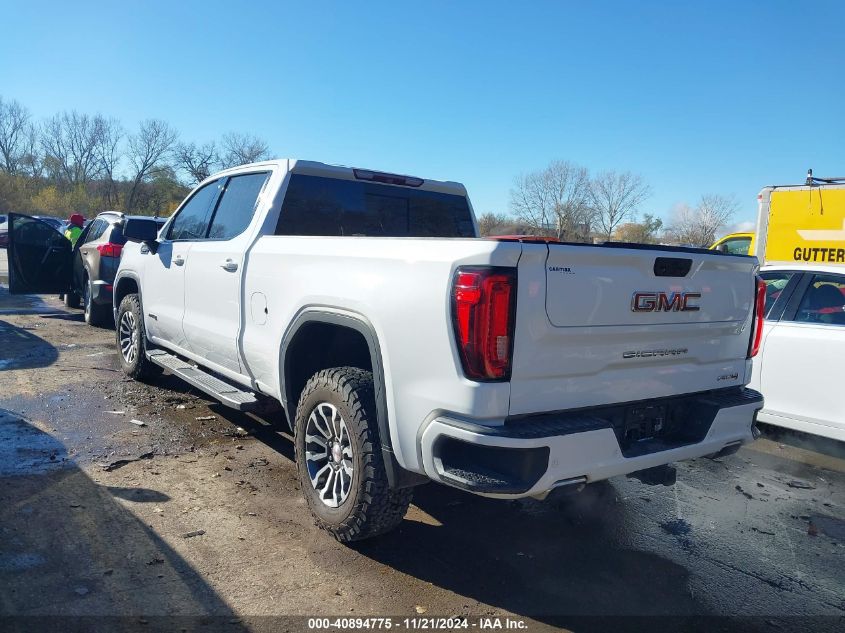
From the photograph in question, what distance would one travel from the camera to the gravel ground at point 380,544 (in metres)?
2.97

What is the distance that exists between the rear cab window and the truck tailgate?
7.52ft

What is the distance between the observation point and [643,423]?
3197 millimetres

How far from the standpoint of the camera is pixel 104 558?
321 cm

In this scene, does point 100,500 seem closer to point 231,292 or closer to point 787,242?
point 231,292

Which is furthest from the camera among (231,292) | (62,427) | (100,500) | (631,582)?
(62,427)

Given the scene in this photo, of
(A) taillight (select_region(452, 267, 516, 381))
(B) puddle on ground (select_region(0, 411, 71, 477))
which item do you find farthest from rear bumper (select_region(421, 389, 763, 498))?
(B) puddle on ground (select_region(0, 411, 71, 477))

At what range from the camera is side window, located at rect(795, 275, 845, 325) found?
17.7 feet

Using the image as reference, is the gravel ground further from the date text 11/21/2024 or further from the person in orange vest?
the person in orange vest

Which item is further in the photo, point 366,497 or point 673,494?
point 673,494

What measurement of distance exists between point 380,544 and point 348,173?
2.62 metres

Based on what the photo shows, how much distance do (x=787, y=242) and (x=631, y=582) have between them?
8316mm

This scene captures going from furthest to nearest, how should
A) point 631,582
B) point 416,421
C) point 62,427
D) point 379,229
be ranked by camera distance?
point 62,427, point 379,229, point 631,582, point 416,421

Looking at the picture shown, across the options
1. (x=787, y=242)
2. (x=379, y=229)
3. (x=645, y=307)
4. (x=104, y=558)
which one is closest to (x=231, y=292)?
(x=379, y=229)

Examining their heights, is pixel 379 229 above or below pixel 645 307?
above
